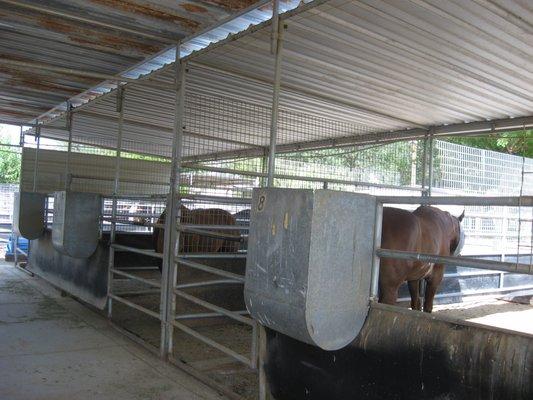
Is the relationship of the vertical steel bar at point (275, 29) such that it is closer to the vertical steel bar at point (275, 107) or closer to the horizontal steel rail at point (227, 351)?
the vertical steel bar at point (275, 107)

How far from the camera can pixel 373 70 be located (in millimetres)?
4637

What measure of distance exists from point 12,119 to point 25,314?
5269 millimetres

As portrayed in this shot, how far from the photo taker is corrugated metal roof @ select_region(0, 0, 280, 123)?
3.72m

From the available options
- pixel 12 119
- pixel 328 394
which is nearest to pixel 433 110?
pixel 328 394

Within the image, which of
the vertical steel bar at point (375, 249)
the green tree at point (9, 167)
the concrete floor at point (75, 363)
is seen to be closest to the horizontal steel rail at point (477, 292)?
the concrete floor at point (75, 363)

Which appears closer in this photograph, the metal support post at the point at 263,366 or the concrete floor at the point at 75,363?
the metal support post at the point at 263,366

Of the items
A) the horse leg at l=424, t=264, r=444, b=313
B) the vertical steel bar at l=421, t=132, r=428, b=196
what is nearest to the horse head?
the horse leg at l=424, t=264, r=444, b=313

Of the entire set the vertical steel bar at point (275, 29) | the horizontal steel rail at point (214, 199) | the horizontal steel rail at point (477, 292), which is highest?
the vertical steel bar at point (275, 29)

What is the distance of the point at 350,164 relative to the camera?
7199 mm

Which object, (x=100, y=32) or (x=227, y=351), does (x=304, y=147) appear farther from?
(x=227, y=351)

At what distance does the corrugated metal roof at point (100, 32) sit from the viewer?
3725mm

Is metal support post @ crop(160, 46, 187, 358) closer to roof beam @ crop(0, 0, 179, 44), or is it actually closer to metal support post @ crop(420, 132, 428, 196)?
roof beam @ crop(0, 0, 179, 44)

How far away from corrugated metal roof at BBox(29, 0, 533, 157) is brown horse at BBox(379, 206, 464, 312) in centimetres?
135

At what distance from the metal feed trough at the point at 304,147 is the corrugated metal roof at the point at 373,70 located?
2cm
